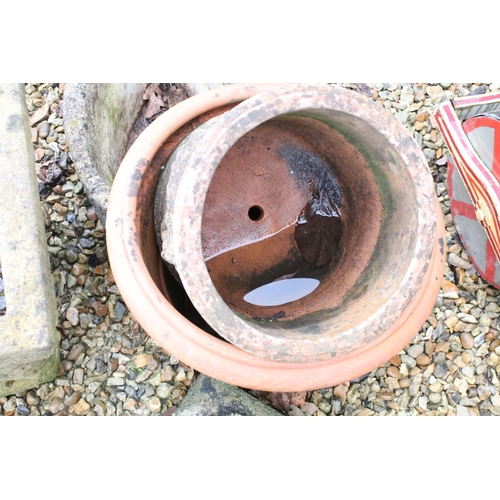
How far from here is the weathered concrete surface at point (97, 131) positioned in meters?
1.63

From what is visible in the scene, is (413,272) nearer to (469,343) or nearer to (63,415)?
(469,343)

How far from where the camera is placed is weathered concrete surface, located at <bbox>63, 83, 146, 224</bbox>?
1.63 m

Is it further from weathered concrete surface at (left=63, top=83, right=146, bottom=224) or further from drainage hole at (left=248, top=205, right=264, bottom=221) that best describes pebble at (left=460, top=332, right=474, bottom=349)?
weathered concrete surface at (left=63, top=83, right=146, bottom=224)

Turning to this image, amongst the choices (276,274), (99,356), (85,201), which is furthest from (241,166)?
(99,356)

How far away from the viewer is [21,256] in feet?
5.01

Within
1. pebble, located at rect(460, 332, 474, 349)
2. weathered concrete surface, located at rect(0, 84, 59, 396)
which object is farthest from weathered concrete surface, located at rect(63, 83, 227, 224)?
pebble, located at rect(460, 332, 474, 349)

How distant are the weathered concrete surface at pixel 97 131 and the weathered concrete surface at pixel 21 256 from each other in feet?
0.51

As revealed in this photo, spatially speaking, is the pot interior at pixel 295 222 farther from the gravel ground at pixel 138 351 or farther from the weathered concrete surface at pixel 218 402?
the gravel ground at pixel 138 351

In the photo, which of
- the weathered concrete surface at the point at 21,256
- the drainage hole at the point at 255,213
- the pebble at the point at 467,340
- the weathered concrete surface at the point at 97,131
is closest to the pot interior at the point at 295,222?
the drainage hole at the point at 255,213

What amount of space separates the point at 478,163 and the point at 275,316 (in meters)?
1.04

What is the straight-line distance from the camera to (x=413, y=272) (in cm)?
117

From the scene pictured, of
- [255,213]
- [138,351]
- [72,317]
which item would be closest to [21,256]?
[72,317]

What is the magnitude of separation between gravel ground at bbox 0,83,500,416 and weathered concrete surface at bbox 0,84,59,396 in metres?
0.27

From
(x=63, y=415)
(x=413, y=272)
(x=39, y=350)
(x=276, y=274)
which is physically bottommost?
(x=63, y=415)
